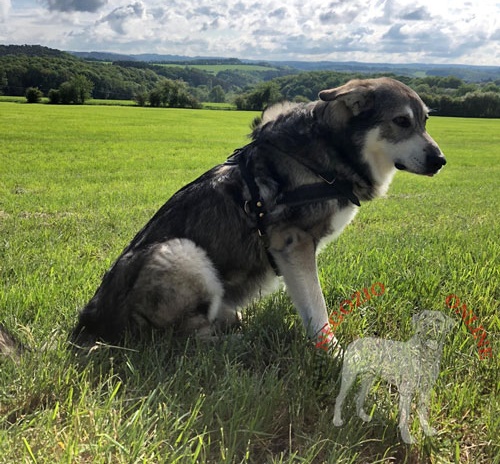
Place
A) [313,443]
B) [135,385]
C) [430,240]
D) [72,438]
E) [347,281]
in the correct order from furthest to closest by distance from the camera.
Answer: [430,240] < [347,281] < [135,385] < [313,443] < [72,438]

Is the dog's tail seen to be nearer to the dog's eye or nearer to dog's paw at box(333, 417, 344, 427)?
dog's paw at box(333, 417, 344, 427)

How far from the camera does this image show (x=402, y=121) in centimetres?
357

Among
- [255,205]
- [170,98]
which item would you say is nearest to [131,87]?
[170,98]

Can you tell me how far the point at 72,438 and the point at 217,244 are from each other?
1.63m

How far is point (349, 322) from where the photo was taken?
343 cm

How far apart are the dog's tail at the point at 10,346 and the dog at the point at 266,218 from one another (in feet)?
1.21

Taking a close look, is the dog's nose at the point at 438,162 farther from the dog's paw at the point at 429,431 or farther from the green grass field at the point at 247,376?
the dog's paw at the point at 429,431

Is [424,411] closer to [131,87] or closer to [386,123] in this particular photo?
[386,123]

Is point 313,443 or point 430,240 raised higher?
point 313,443

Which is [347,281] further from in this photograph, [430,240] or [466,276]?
[430,240]

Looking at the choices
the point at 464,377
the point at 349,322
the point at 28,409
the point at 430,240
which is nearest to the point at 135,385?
the point at 28,409

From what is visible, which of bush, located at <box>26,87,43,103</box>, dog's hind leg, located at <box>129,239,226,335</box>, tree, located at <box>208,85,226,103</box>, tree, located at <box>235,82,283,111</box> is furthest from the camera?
tree, located at <box>208,85,226,103</box>

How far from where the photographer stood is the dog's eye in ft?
11.7

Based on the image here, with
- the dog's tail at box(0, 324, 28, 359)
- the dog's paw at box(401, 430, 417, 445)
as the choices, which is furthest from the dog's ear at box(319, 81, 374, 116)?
the dog's tail at box(0, 324, 28, 359)
